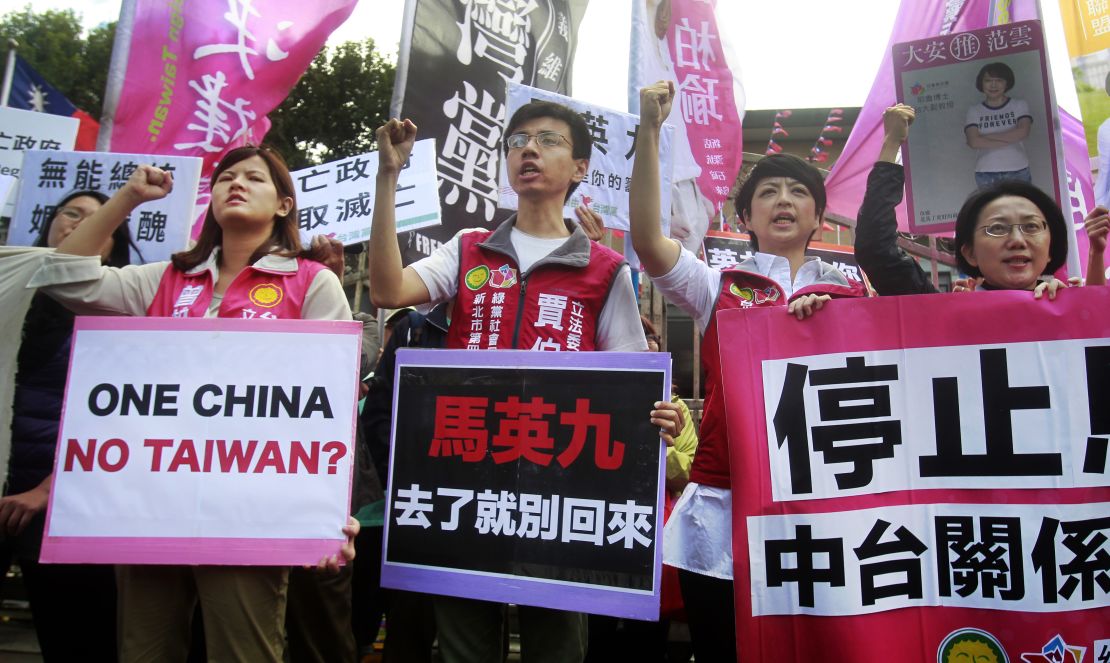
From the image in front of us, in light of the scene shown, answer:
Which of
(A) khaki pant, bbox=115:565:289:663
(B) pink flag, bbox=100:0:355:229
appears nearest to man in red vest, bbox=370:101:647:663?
(A) khaki pant, bbox=115:565:289:663

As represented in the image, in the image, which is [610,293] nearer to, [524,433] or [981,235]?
[524,433]

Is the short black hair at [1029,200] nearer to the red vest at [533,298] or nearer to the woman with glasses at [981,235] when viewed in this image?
the woman with glasses at [981,235]

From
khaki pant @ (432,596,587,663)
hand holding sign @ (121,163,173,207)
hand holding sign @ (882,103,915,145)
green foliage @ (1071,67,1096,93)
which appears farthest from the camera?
green foliage @ (1071,67,1096,93)

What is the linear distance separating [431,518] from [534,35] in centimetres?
426

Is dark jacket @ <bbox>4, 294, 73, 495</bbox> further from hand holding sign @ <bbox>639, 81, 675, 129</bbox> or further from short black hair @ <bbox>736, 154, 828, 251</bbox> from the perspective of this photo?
short black hair @ <bbox>736, 154, 828, 251</bbox>

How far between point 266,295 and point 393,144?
640 mm

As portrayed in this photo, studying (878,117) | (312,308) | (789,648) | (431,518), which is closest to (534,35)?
(878,117)

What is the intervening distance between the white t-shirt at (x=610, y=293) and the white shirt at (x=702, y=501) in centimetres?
13

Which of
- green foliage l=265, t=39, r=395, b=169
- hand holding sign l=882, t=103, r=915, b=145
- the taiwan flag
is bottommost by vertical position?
hand holding sign l=882, t=103, r=915, b=145

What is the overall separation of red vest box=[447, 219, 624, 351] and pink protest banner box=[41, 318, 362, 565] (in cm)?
44

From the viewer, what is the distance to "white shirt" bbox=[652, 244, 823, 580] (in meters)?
2.57

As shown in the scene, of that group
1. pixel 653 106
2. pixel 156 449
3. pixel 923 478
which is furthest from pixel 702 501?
pixel 156 449

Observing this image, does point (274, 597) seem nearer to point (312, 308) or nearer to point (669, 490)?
point (312, 308)

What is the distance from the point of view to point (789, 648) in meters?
2.42
